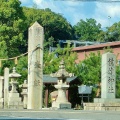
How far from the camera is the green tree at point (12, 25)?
61.0 m

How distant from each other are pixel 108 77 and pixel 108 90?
2.36 ft

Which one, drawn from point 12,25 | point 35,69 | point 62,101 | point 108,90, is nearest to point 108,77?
point 108,90

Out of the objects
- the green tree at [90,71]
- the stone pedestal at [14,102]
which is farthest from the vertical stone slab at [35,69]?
the green tree at [90,71]

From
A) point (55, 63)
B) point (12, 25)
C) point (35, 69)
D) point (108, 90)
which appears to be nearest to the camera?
point (108, 90)

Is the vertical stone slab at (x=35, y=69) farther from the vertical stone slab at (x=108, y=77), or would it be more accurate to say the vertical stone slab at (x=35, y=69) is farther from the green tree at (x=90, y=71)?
the green tree at (x=90, y=71)

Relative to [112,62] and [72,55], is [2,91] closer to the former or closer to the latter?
[72,55]

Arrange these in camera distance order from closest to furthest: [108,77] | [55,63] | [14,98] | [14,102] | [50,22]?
[108,77], [14,102], [14,98], [55,63], [50,22]

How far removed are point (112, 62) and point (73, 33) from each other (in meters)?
78.4

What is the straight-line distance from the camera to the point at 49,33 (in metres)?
86.8

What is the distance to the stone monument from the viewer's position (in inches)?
918

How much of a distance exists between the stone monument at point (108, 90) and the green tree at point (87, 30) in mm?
74844

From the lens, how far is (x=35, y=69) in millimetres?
30938

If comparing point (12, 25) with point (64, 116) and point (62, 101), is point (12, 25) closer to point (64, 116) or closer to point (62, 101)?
point (62, 101)

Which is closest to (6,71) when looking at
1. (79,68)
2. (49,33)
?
(79,68)
